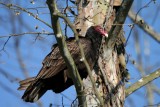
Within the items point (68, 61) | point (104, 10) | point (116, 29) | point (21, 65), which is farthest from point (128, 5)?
point (21, 65)

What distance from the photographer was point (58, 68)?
483 cm

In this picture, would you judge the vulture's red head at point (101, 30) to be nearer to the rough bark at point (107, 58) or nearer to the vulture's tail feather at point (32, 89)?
the rough bark at point (107, 58)

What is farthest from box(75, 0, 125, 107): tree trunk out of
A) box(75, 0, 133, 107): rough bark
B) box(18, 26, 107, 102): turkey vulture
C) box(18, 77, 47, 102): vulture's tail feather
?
box(18, 77, 47, 102): vulture's tail feather

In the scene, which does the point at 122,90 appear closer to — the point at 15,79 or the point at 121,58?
the point at 121,58

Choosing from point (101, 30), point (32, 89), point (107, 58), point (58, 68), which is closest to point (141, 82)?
point (107, 58)

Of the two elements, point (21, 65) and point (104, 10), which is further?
point (21, 65)

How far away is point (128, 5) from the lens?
175 inches

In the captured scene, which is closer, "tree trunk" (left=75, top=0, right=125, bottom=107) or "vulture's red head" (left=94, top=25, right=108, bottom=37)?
"tree trunk" (left=75, top=0, right=125, bottom=107)

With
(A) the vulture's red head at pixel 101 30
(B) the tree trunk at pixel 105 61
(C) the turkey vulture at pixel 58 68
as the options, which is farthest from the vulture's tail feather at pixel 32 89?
(A) the vulture's red head at pixel 101 30

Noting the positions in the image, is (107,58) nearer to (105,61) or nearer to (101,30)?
(105,61)

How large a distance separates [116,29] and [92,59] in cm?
50

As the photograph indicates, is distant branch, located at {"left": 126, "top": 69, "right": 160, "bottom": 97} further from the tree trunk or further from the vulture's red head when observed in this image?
the vulture's red head

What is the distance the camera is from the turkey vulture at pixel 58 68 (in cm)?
478

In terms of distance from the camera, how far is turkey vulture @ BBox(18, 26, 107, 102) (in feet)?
15.7
